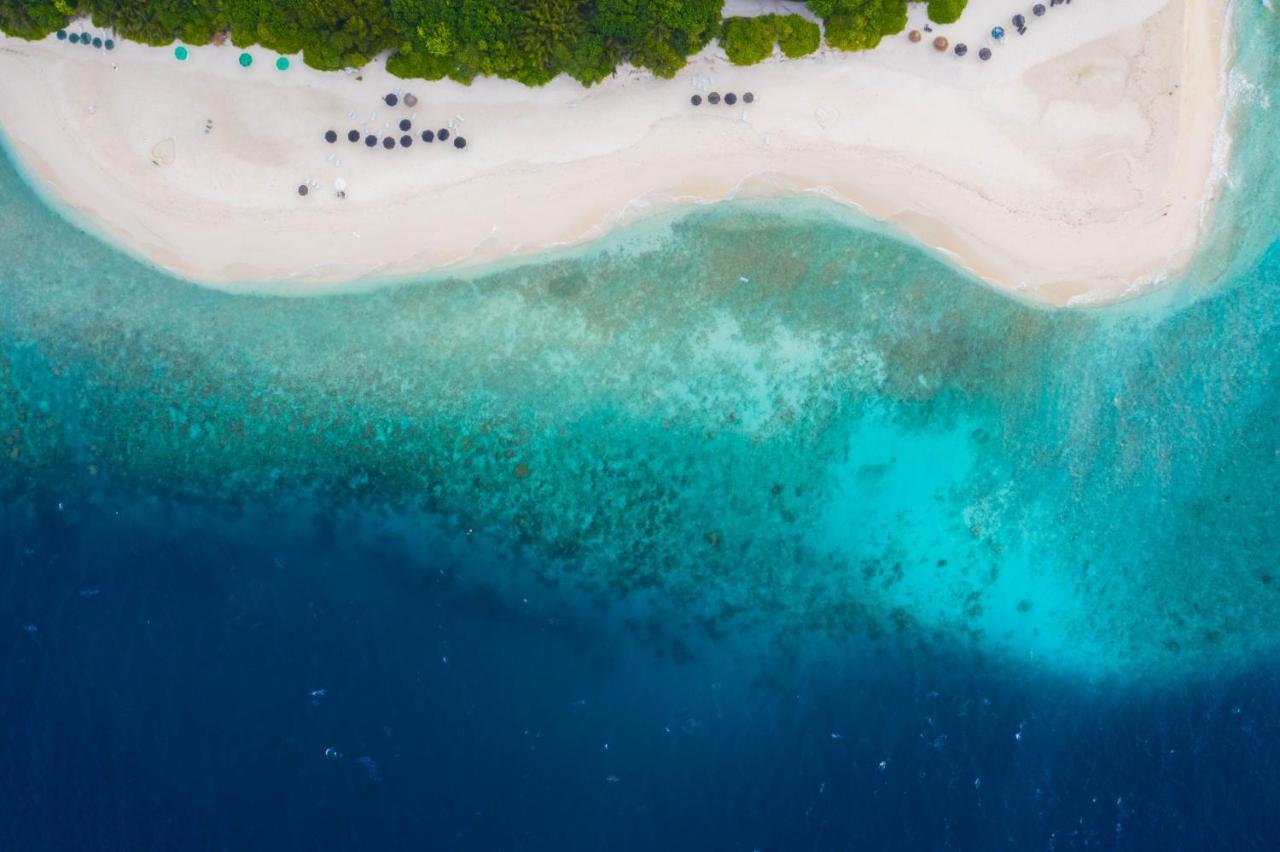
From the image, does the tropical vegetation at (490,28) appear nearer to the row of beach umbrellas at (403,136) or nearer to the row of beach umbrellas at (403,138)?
the row of beach umbrellas at (403,136)

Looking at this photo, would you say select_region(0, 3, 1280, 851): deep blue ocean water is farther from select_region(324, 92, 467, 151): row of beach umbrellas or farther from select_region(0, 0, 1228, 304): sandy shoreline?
select_region(324, 92, 467, 151): row of beach umbrellas

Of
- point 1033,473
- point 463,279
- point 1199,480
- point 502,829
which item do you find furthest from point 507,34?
point 1199,480

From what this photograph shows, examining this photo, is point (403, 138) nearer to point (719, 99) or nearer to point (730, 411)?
point (719, 99)

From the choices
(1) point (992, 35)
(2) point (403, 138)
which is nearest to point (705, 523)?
(2) point (403, 138)

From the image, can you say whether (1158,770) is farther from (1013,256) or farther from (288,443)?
(288,443)

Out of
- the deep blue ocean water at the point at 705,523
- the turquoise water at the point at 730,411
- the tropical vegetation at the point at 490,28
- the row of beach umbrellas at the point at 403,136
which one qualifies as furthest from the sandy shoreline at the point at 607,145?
the deep blue ocean water at the point at 705,523
